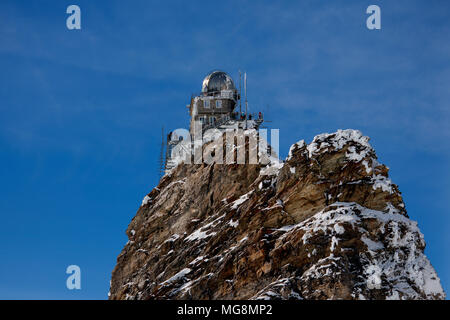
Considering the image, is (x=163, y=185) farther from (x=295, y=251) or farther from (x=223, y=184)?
(x=295, y=251)

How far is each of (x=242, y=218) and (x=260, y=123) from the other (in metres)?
32.7

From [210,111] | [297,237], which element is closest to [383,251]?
[297,237]

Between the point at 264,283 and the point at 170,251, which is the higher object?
the point at 170,251

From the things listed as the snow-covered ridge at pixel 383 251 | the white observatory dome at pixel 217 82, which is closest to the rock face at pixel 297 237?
the snow-covered ridge at pixel 383 251

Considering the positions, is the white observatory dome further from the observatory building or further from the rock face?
the rock face

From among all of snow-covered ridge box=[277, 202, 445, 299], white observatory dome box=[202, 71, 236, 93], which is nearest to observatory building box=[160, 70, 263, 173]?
white observatory dome box=[202, 71, 236, 93]

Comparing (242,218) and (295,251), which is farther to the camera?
(242,218)

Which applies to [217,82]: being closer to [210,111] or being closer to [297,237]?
[210,111]

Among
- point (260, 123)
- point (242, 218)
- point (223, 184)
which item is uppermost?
point (260, 123)

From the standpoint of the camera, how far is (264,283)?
72438 mm

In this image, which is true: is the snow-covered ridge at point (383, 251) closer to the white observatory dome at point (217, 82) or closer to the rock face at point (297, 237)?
the rock face at point (297, 237)
